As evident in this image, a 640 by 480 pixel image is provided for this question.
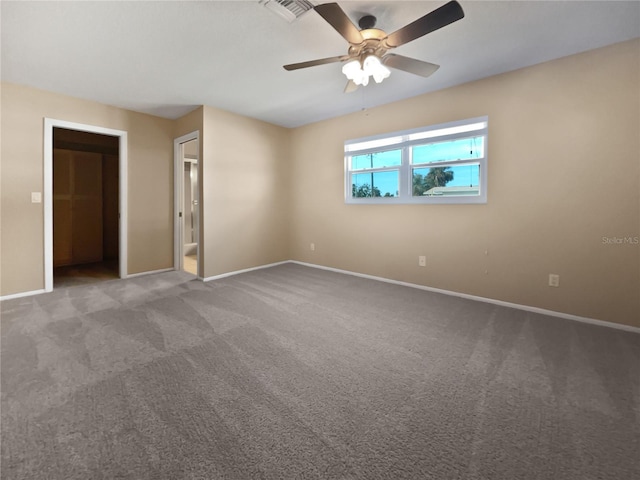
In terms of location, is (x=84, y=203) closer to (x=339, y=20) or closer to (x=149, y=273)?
(x=149, y=273)

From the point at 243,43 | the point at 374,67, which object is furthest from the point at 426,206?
the point at 243,43

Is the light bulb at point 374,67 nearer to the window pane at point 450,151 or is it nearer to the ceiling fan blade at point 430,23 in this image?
the ceiling fan blade at point 430,23

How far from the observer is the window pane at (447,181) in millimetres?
3375

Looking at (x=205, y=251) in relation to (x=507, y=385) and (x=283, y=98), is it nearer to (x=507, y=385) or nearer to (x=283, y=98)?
(x=283, y=98)

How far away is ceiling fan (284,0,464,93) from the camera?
5.75 feet

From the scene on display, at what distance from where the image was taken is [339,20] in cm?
180

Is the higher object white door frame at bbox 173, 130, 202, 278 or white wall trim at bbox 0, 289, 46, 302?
white door frame at bbox 173, 130, 202, 278

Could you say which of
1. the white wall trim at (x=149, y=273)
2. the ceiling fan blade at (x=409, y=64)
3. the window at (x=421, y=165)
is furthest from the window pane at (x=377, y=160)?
the white wall trim at (x=149, y=273)

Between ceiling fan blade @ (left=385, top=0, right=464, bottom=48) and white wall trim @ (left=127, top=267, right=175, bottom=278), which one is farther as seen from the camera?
white wall trim @ (left=127, top=267, right=175, bottom=278)

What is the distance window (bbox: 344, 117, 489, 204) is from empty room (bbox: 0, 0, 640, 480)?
0.10 ft

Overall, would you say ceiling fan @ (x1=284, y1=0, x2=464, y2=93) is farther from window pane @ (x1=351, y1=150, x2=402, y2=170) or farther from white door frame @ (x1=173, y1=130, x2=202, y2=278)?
white door frame @ (x1=173, y1=130, x2=202, y2=278)

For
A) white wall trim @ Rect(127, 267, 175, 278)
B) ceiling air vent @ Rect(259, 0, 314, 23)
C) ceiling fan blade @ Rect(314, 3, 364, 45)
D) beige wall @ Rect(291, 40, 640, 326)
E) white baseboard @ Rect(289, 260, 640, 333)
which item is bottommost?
white baseboard @ Rect(289, 260, 640, 333)

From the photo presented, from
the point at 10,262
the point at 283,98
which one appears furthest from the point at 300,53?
the point at 10,262

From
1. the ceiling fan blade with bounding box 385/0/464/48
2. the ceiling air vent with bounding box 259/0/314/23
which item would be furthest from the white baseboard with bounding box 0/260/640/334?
the ceiling air vent with bounding box 259/0/314/23
